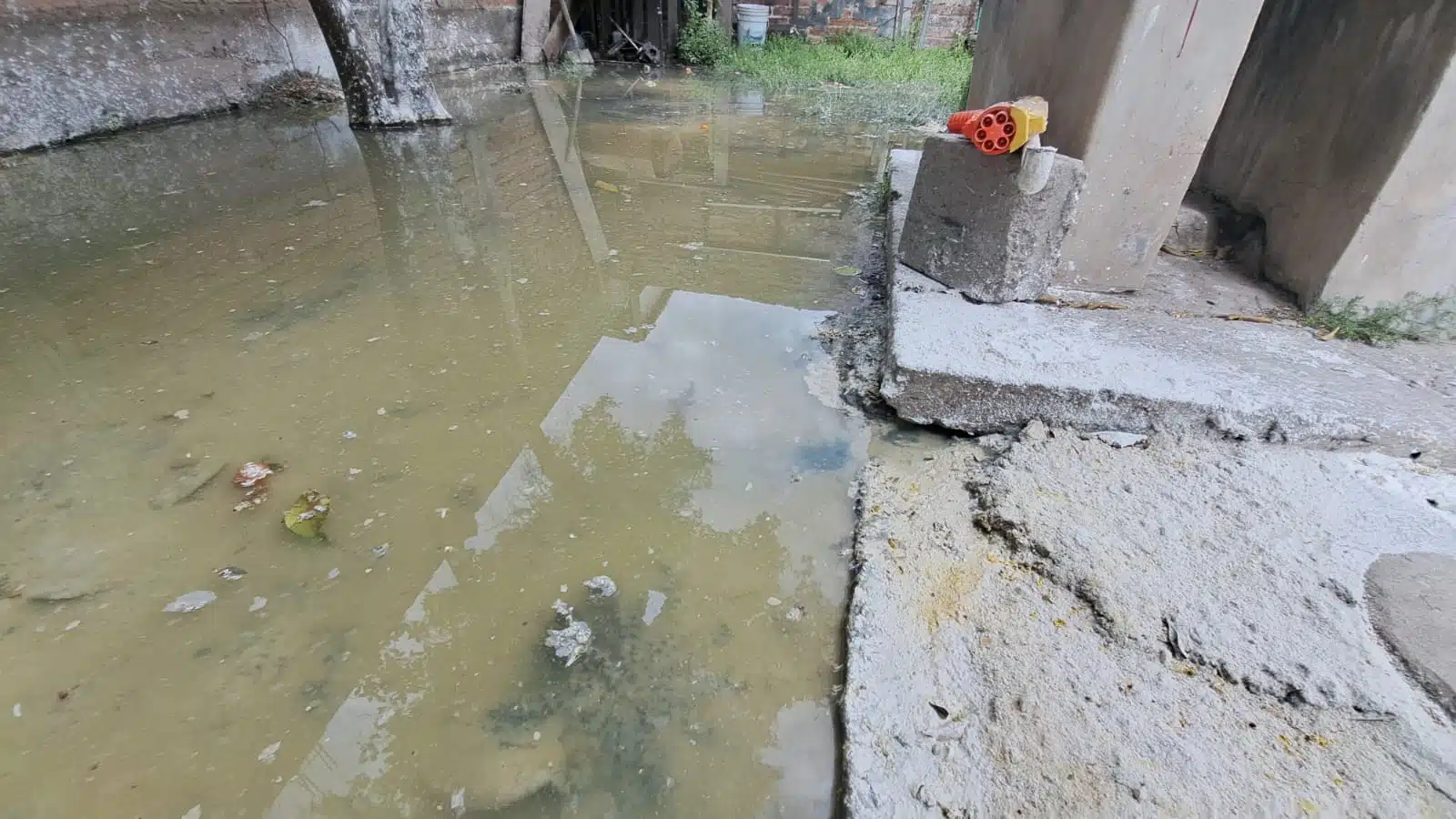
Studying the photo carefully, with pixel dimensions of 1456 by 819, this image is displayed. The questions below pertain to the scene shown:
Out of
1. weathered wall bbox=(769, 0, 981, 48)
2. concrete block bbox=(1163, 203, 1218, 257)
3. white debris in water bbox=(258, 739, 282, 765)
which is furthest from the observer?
weathered wall bbox=(769, 0, 981, 48)

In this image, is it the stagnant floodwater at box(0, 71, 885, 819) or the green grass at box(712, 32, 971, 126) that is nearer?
the stagnant floodwater at box(0, 71, 885, 819)

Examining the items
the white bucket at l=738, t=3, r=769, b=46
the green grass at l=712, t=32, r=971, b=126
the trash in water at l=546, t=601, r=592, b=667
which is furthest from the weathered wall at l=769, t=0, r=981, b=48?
the trash in water at l=546, t=601, r=592, b=667

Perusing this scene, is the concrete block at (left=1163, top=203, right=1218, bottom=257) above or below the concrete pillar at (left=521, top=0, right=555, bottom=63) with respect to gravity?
below

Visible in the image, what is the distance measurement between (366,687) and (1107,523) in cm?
173

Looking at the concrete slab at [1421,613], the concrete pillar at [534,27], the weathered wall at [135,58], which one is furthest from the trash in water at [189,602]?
the concrete pillar at [534,27]

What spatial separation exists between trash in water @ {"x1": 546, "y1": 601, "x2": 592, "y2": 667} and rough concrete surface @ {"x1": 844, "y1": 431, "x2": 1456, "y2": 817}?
584mm

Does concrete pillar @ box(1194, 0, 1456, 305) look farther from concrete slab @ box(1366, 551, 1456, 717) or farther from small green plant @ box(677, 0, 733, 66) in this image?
small green plant @ box(677, 0, 733, 66)

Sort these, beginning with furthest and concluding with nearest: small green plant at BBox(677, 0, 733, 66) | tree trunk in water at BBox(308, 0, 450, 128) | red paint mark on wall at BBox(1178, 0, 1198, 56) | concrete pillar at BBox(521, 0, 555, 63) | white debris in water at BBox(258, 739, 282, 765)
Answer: small green plant at BBox(677, 0, 733, 66) → concrete pillar at BBox(521, 0, 555, 63) → tree trunk in water at BBox(308, 0, 450, 128) → red paint mark on wall at BBox(1178, 0, 1198, 56) → white debris in water at BBox(258, 739, 282, 765)

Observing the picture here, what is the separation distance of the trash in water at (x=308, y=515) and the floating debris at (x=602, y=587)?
713 millimetres

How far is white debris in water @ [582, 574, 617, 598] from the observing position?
1584mm

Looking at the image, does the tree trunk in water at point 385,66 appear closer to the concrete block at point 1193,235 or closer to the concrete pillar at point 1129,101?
the concrete pillar at point 1129,101

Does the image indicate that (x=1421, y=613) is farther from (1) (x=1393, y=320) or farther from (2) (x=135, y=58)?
(2) (x=135, y=58)

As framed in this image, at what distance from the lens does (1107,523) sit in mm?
1644

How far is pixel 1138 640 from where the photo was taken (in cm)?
138
